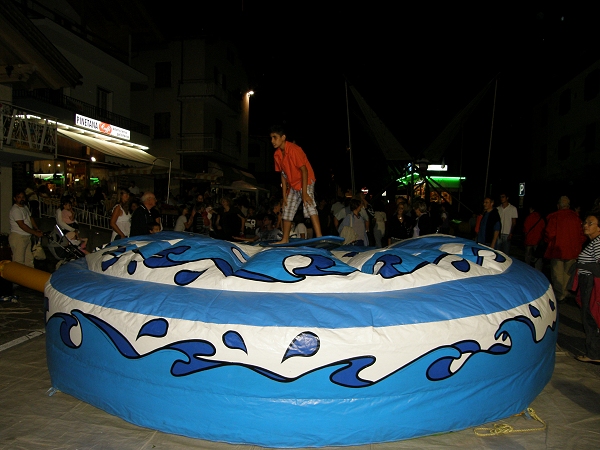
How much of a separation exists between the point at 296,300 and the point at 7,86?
10727 mm

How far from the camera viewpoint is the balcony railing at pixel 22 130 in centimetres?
908

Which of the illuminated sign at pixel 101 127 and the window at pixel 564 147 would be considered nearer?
the illuminated sign at pixel 101 127

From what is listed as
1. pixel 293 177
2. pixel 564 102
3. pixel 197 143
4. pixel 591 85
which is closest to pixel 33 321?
pixel 293 177

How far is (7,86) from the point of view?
10.6 metres

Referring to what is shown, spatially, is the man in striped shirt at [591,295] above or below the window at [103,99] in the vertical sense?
below

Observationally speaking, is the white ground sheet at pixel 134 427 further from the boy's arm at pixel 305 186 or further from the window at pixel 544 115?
the window at pixel 544 115

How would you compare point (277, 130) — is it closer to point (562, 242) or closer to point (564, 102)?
point (562, 242)

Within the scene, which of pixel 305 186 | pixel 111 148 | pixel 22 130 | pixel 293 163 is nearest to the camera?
pixel 305 186

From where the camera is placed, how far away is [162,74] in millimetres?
27438

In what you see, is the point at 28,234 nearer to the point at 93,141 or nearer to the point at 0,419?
the point at 0,419

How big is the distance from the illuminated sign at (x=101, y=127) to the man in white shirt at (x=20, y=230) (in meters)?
10.5

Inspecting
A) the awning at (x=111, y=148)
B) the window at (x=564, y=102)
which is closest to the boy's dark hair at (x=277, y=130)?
the awning at (x=111, y=148)

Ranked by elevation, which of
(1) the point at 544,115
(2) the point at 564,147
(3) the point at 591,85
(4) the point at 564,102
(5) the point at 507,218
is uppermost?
(3) the point at 591,85

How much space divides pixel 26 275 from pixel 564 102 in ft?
86.2
